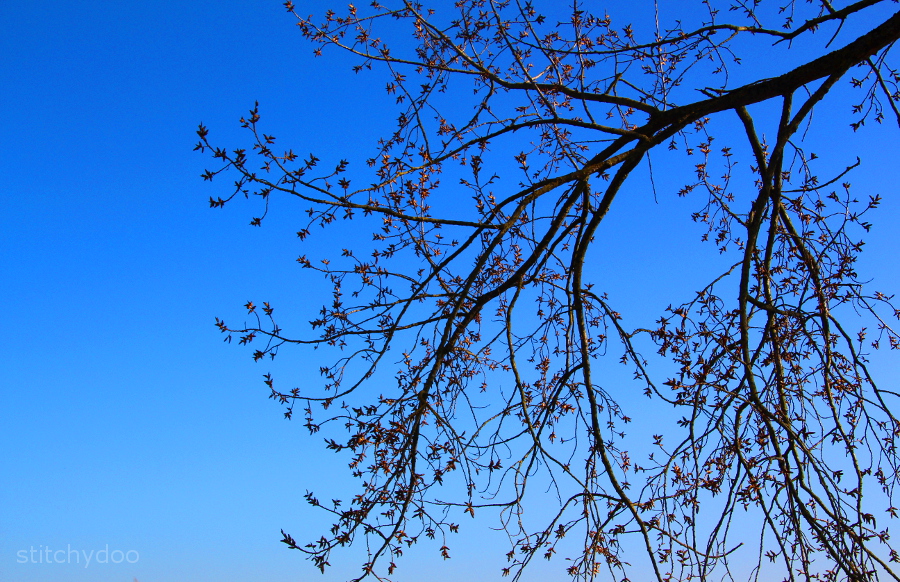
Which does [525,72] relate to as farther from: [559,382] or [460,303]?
[559,382]

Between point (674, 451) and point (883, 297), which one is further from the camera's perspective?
point (883, 297)

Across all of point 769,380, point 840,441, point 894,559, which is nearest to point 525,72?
point 769,380

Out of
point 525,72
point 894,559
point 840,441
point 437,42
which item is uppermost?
point 437,42

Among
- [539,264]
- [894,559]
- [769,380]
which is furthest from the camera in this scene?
[539,264]

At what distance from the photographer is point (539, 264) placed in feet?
14.6

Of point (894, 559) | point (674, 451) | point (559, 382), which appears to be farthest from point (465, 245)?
point (894, 559)

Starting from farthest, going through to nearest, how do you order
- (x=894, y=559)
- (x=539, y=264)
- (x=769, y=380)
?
(x=539, y=264)
(x=769, y=380)
(x=894, y=559)

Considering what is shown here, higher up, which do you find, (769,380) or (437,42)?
(437,42)

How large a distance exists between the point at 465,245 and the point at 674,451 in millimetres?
1759

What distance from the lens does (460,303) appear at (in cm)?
421

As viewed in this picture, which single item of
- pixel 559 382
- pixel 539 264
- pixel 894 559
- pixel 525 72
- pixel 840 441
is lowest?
pixel 894 559

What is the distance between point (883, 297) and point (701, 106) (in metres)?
1.60

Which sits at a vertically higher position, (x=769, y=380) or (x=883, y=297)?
(x=883, y=297)

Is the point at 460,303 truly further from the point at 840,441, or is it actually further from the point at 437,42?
the point at 840,441
